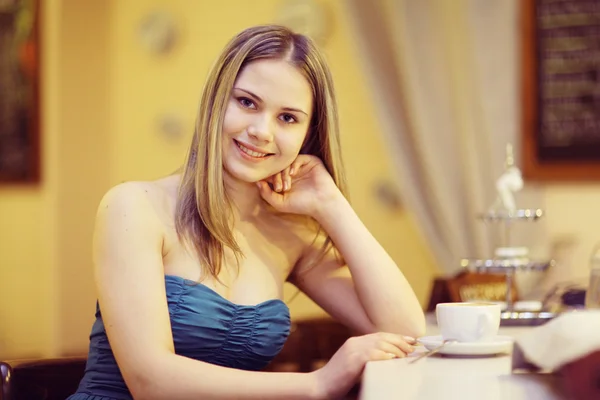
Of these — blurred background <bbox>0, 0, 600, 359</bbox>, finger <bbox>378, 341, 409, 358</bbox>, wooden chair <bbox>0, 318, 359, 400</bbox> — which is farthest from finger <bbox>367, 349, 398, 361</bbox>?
blurred background <bbox>0, 0, 600, 359</bbox>

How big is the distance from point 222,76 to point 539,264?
2.93ft

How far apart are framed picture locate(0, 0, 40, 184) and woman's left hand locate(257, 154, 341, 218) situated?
347cm

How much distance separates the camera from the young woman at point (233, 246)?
167cm

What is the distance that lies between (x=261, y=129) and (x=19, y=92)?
384 centimetres

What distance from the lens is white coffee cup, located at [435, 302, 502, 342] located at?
5.09 ft

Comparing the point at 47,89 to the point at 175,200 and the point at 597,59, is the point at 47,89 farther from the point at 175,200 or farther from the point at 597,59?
the point at 175,200

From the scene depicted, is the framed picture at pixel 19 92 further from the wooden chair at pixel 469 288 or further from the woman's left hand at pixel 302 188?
the woman's left hand at pixel 302 188

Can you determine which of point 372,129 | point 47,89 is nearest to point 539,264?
point 372,129

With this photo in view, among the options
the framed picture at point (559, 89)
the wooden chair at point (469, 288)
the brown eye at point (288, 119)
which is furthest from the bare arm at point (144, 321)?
the framed picture at point (559, 89)

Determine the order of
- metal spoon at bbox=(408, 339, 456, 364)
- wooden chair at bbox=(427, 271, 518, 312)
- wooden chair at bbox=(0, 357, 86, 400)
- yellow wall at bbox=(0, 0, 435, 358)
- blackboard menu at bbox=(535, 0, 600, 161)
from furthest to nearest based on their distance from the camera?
yellow wall at bbox=(0, 0, 435, 358) → blackboard menu at bbox=(535, 0, 600, 161) → wooden chair at bbox=(427, 271, 518, 312) → wooden chair at bbox=(0, 357, 86, 400) → metal spoon at bbox=(408, 339, 456, 364)

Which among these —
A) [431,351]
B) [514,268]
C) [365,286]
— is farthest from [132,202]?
[514,268]

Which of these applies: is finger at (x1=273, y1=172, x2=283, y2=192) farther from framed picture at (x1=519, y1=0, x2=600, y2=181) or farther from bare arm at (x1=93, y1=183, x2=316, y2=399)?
framed picture at (x1=519, y1=0, x2=600, y2=181)

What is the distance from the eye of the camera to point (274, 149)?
1917mm

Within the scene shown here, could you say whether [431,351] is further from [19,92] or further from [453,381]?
[19,92]
